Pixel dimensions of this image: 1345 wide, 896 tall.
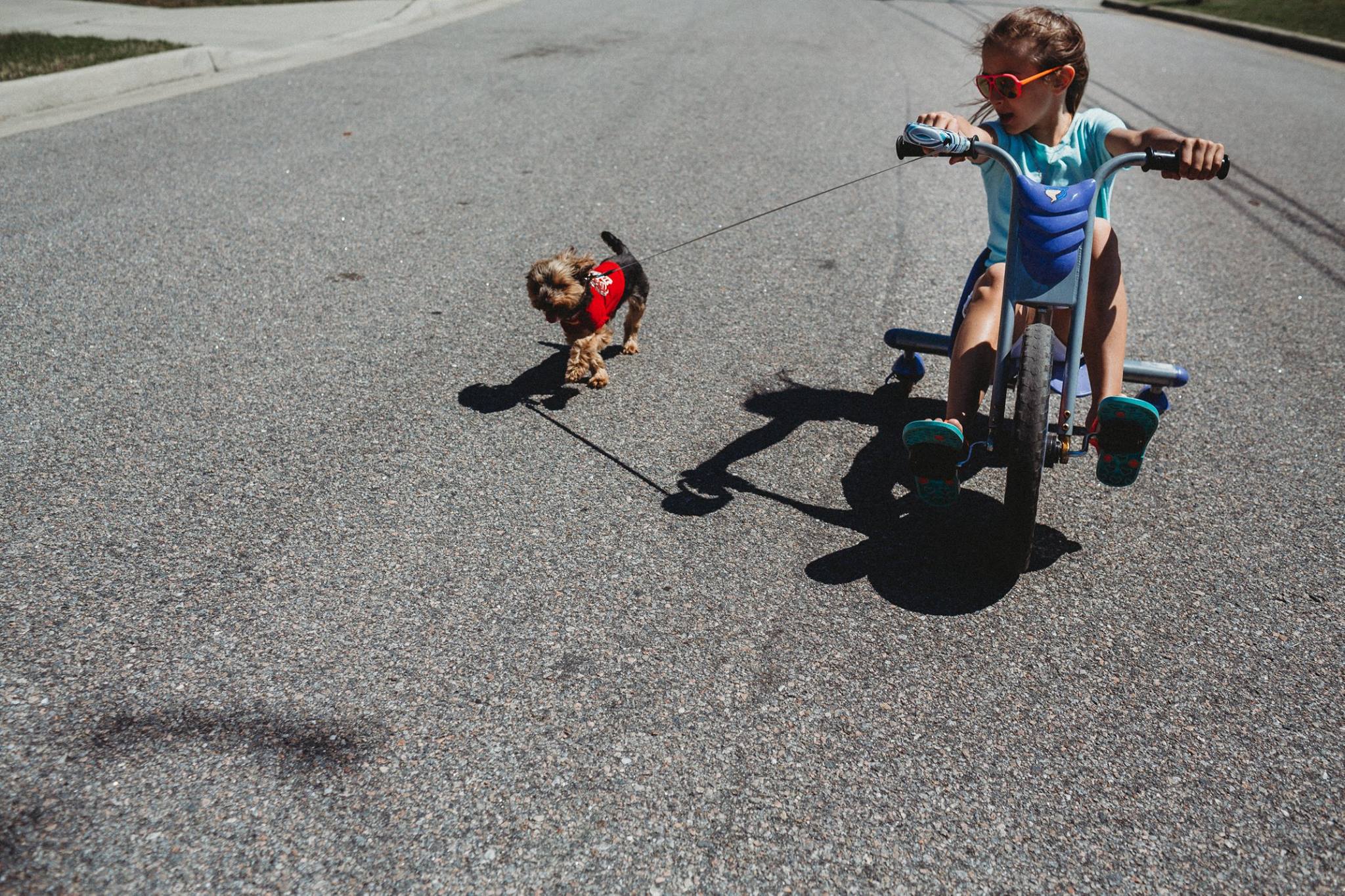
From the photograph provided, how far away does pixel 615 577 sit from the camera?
3078 millimetres

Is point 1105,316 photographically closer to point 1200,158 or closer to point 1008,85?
point 1200,158

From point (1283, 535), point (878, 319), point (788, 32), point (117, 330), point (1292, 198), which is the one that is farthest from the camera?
point (788, 32)

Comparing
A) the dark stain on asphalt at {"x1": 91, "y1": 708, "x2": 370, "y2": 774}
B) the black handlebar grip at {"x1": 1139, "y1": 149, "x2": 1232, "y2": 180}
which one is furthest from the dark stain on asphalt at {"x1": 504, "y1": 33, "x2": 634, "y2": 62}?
the dark stain on asphalt at {"x1": 91, "y1": 708, "x2": 370, "y2": 774}

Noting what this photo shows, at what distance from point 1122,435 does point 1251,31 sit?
18354 mm

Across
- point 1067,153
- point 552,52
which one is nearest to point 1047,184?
point 1067,153

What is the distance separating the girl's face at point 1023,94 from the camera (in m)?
3.19

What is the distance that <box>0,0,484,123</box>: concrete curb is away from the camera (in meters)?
8.39

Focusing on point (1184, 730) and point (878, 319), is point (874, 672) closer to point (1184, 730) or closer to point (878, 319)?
point (1184, 730)

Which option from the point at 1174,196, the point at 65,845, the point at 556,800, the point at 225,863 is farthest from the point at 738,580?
the point at 1174,196

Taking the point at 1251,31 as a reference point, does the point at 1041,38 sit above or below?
above

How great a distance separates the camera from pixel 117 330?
4.65 meters

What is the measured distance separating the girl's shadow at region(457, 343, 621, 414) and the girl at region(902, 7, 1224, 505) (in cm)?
160

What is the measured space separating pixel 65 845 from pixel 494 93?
8.54m

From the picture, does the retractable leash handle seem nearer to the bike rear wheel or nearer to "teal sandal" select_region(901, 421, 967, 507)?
the bike rear wheel
